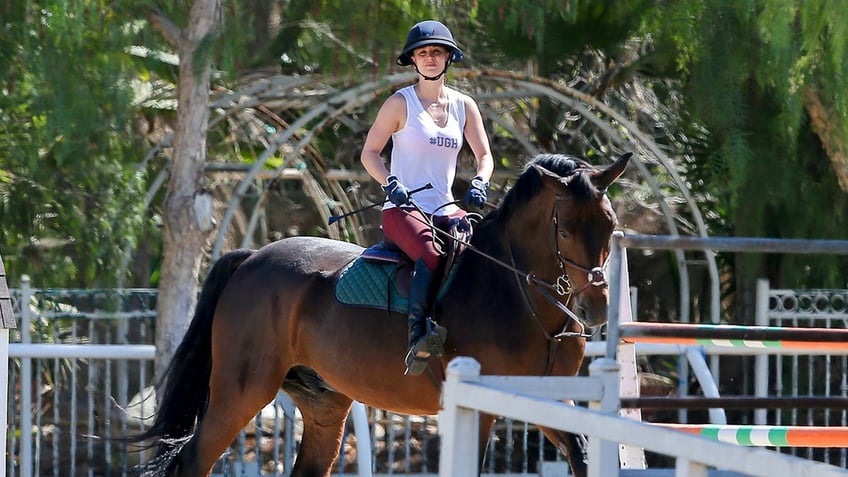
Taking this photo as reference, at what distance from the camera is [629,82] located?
34.2 feet

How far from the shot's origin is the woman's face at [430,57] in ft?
17.1

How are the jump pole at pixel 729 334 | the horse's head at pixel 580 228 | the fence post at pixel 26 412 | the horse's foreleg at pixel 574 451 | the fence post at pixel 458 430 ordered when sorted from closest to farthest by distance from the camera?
the fence post at pixel 458 430, the jump pole at pixel 729 334, the horse's head at pixel 580 228, the horse's foreleg at pixel 574 451, the fence post at pixel 26 412

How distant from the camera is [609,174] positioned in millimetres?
4820

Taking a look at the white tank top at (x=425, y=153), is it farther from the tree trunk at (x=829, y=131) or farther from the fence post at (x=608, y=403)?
the tree trunk at (x=829, y=131)

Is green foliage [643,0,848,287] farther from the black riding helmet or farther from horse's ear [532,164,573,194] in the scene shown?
horse's ear [532,164,573,194]

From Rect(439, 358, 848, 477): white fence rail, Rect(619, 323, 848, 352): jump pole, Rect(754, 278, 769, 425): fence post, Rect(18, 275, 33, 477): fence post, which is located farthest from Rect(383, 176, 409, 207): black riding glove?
Rect(754, 278, 769, 425): fence post

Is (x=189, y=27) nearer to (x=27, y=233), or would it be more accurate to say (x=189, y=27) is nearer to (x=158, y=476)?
(x=27, y=233)

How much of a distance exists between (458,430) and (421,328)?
6.76 ft

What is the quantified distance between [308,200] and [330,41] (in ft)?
16.1

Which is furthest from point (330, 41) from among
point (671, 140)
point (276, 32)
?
point (671, 140)

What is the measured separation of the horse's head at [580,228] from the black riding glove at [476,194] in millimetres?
265

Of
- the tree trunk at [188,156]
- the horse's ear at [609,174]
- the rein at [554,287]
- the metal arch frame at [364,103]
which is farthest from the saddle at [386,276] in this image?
the metal arch frame at [364,103]

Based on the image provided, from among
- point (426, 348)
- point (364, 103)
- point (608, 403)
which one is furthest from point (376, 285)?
point (364, 103)

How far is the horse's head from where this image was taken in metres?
4.64
